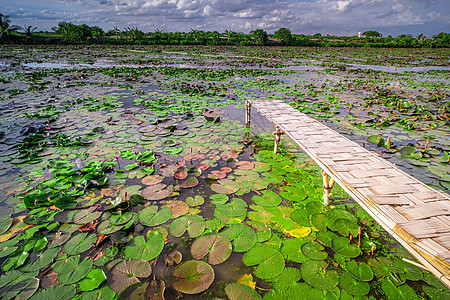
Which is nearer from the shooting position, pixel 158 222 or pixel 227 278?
pixel 227 278

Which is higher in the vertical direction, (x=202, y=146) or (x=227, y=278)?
(x=202, y=146)

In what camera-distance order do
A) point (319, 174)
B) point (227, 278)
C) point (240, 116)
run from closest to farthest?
point (227, 278)
point (319, 174)
point (240, 116)

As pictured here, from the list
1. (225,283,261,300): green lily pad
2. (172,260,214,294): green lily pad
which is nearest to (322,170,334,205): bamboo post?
(225,283,261,300): green lily pad

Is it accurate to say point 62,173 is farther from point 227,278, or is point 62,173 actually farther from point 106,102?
point 106,102

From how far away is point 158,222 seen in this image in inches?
97.0

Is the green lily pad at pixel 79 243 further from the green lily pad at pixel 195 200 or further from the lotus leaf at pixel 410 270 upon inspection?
the lotus leaf at pixel 410 270

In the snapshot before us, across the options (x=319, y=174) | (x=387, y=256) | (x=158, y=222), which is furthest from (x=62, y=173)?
(x=387, y=256)

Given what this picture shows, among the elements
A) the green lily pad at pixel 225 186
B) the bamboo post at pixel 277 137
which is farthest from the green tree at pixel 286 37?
the green lily pad at pixel 225 186

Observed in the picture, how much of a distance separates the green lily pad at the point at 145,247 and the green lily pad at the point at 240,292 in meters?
0.76

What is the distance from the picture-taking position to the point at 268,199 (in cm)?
285

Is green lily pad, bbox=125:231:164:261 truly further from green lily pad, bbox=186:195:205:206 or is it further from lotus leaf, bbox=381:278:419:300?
lotus leaf, bbox=381:278:419:300

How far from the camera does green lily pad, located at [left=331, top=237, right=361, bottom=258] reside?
81.1 inches

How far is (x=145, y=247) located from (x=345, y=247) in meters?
1.94

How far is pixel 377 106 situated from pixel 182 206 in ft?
23.3
